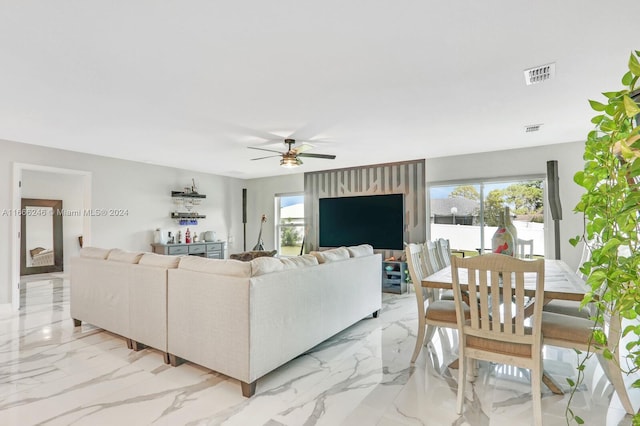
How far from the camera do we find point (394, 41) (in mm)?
2105

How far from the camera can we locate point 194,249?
259 inches

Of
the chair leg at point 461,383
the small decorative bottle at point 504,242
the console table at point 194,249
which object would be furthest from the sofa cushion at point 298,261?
the console table at point 194,249

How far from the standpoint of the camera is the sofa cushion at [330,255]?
3.18 m

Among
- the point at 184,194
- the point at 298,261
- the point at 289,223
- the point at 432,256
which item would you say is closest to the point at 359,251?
the point at 432,256

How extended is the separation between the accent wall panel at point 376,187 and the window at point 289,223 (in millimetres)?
373

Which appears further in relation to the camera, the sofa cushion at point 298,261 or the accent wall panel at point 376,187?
the accent wall panel at point 376,187

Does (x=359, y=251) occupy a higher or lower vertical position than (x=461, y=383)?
higher

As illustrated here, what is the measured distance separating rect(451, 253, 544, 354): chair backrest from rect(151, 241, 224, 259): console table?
5451 mm

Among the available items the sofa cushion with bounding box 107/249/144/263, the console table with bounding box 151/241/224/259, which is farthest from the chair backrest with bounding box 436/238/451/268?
the console table with bounding box 151/241/224/259

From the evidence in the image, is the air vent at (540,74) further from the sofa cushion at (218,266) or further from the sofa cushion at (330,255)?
the sofa cushion at (218,266)

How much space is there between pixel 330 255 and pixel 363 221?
3051 mm

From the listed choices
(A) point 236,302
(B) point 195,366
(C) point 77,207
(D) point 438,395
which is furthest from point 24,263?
(D) point 438,395

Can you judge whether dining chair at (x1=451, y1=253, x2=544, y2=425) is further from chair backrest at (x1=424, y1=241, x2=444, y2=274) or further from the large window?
the large window

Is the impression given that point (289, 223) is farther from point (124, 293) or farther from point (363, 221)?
point (124, 293)
